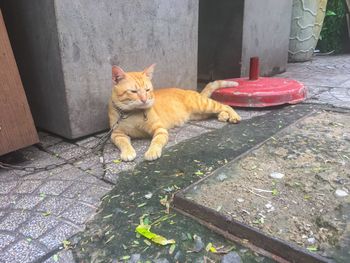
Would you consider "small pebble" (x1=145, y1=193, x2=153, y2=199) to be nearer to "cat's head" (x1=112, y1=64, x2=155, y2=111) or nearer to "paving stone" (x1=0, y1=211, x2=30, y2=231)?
"paving stone" (x1=0, y1=211, x2=30, y2=231)

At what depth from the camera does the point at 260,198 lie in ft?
6.47

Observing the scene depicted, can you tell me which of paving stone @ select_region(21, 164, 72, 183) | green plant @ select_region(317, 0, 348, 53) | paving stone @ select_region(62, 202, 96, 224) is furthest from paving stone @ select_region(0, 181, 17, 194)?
green plant @ select_region(317, 0, 348, 53)

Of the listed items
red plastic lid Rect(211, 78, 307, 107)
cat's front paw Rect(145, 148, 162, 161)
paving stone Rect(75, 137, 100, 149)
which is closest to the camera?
cat's front paw Rect(145, 148, 162, 161)

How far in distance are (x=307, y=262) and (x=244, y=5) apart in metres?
4.07

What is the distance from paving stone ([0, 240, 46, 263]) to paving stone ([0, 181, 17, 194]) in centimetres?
64

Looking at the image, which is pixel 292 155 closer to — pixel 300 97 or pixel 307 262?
pixel 307 262

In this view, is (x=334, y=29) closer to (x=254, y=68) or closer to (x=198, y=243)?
(x=254, y=68)

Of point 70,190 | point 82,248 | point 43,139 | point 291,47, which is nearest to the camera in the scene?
point 82,248

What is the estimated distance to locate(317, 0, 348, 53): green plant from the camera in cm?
823

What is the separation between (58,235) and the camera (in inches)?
69.6

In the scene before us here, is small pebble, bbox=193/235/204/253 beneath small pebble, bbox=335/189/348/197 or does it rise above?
above

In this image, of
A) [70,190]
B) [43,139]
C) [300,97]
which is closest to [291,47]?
[300,97]

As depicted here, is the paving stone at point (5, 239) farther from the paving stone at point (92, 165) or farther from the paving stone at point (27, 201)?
the paving stone at point (92, 165)

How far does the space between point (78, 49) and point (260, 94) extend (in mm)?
1995
